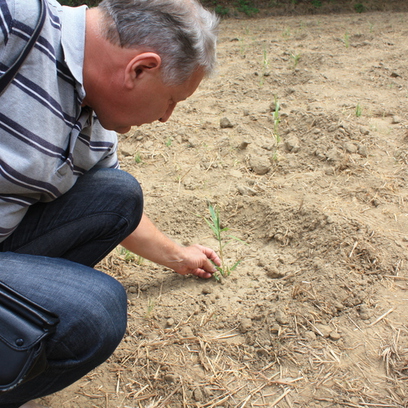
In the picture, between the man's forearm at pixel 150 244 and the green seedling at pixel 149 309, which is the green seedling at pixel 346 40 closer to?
the man's forearm at pixel 150 244

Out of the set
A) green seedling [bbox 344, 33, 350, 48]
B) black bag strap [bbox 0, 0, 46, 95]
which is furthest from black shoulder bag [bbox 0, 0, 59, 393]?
green seedling [bbox 344, 33, 350, 48]

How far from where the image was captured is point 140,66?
4.56 ft

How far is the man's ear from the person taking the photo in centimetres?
136

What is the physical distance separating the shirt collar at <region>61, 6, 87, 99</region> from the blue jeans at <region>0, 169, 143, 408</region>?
0.48m

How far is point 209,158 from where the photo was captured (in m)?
3.05

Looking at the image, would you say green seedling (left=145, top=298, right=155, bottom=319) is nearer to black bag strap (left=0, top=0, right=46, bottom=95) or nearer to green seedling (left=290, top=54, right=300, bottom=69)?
black bag strap (left=0, top=0, right=46, bottom=95)

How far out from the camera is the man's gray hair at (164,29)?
4.41 feet

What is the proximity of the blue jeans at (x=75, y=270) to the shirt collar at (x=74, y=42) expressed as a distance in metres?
0.48

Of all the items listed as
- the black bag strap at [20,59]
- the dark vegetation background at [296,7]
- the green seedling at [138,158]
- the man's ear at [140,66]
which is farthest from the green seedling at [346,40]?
the black bag strap at [20,59]

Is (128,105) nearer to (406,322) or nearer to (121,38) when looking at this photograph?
(121,38)

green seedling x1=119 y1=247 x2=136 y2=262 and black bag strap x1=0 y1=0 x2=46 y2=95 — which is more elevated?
black bag strap x1=0 y1=0 x2=46 y2=95

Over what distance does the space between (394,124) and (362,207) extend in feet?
3.36

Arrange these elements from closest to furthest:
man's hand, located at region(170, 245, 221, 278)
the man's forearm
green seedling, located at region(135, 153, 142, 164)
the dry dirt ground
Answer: the dry dirt ground, the man's forearm, man's hand, located at region(170, 245, 221, 278), green seedling, located at region(135, 153, 142, 164)

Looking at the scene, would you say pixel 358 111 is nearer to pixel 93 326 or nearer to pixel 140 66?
pixel 140 66
